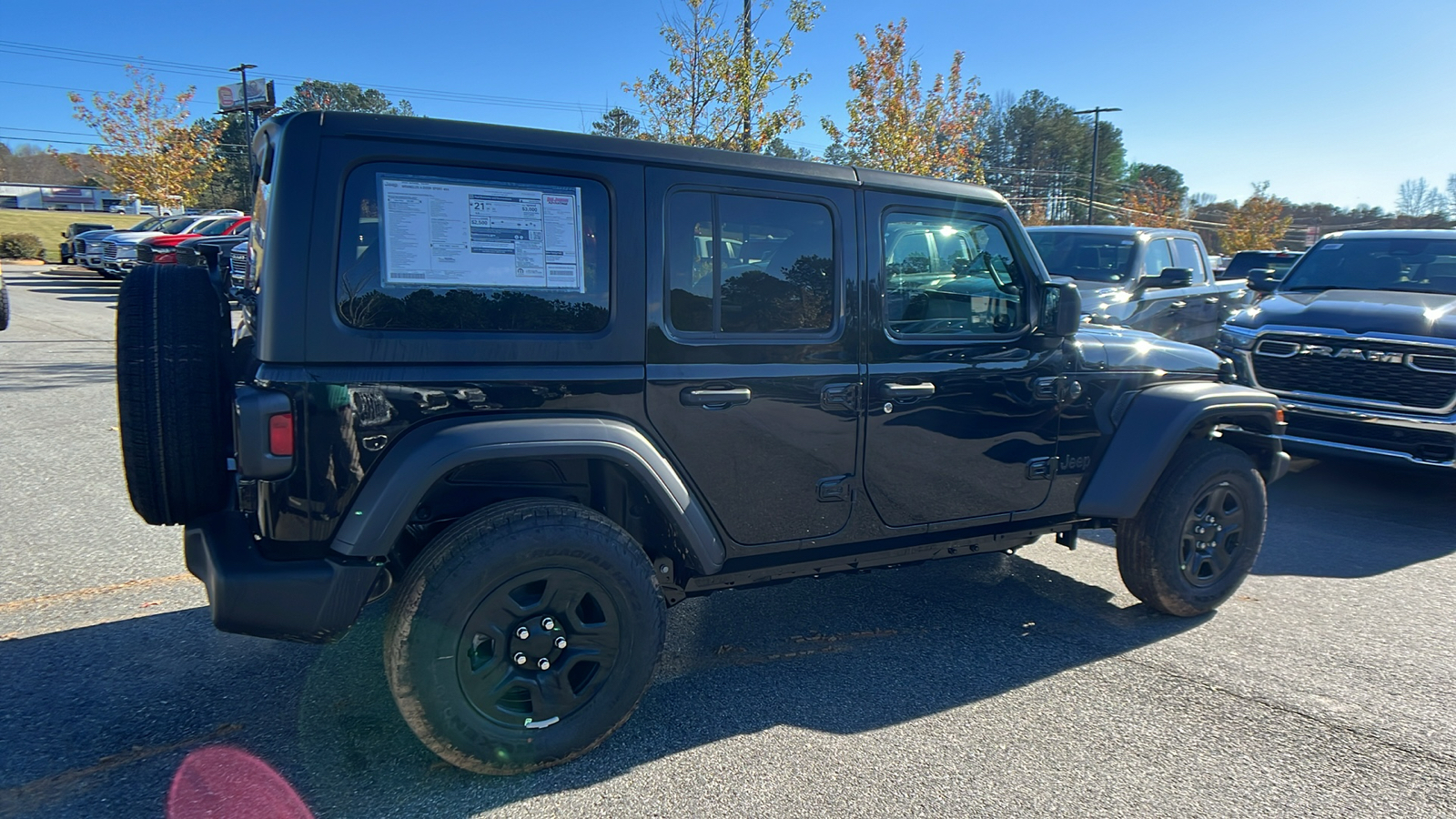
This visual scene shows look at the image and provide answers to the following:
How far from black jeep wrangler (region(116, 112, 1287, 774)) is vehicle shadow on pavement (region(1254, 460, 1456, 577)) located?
2703 millimetres

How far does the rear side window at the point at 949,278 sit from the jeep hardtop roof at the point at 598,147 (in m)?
0.15

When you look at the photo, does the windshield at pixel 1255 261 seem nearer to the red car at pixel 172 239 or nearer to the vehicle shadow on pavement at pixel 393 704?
the vehicle shadow on pavement at pixel 393 704

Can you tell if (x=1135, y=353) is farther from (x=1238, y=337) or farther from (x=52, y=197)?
(x=52, y=197)

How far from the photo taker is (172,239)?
21.7m

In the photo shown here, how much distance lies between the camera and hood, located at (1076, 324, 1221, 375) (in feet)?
12.9

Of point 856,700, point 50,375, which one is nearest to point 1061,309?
point 856,700

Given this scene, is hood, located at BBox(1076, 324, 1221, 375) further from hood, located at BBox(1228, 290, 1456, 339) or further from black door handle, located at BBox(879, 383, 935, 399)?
hood, located at BBox(1228, 290, 1456, 339)

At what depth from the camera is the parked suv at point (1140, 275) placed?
28.5 feet

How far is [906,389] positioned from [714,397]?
2.73 ft

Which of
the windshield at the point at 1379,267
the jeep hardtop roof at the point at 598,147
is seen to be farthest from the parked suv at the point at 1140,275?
the jeep hardtop roof at the point at 598,147

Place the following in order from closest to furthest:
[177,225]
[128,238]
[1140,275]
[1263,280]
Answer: [1263,280]
[1140,275]
[128,238]
[177,225]

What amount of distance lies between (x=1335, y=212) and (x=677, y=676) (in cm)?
8335

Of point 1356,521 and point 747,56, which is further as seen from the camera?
point 747,56

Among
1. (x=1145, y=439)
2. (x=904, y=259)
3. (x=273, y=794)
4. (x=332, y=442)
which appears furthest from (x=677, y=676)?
(x=1145, y=439)
